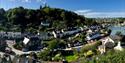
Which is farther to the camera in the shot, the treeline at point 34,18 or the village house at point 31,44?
the treeline at point 34,18

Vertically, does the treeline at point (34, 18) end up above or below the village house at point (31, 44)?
above

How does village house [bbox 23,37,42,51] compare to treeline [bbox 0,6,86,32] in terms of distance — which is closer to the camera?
village house [bbox 23,37,42,51]

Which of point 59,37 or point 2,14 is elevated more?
point 2,14

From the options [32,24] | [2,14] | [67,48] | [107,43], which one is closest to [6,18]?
[2,14]

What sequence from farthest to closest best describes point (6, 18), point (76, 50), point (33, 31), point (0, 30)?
point (33, 31)
point (6, 18)
point (0, 30)
point (76, 50)

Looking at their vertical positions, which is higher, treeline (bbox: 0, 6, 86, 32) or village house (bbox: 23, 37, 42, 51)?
treeline (bbox: 0, 6, 86, 32)

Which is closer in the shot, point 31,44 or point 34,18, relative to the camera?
point 31,44

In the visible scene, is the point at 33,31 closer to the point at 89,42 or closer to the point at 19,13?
the point at 19,13

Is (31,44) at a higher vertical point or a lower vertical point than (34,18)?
lower
